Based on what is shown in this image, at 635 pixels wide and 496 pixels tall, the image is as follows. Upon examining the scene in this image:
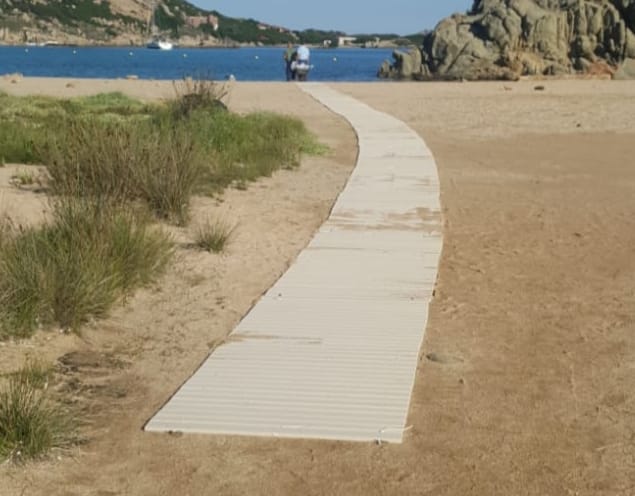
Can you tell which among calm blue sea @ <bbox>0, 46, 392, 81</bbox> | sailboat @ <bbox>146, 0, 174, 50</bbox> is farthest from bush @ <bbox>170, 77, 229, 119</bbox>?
sailboat @ <bbox>146, 0, 174, 50</bbox>

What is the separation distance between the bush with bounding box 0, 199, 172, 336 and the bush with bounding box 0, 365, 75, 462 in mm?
1697

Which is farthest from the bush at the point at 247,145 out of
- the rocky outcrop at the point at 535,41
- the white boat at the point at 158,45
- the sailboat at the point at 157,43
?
the sailboat at the point at 157,43

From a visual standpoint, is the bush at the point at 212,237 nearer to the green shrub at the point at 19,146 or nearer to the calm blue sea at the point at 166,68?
the green shrub at the point at 19,146

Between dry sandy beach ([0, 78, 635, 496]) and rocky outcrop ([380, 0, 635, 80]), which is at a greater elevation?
dry sandy beach ([0, 78, 635, 496])

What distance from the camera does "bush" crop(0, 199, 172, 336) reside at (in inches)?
295

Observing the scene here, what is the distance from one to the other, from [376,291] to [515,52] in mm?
61264

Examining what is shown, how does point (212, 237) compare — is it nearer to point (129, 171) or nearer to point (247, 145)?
point (129, 171)

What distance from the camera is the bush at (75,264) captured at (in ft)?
24.6

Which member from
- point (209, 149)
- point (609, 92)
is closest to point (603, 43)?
point (609, 92)

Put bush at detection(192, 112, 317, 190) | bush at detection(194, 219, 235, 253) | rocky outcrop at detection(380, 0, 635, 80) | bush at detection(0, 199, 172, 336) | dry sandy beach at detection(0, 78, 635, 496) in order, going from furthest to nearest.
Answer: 1. rocky outcrop at detection(380, 0, 635, 80)
2. bush at detection(192, 112, 317, 190)
3. bush at detection(194, 219, 235, 253)
4. bush at detection(0, 199, 172, 336)
5. dry sandy beach at detection(0, 78, 635, 496)

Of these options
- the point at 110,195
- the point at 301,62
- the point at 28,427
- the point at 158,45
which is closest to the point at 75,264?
the point at 28,427

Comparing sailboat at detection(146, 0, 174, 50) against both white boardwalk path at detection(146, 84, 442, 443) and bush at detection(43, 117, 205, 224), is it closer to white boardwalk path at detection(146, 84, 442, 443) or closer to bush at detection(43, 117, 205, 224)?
bush at detection(43, 117, 205, 224)

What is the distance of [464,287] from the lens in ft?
29.7

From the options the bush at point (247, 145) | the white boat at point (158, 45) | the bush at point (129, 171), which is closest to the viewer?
the bush at point (129, 171)
